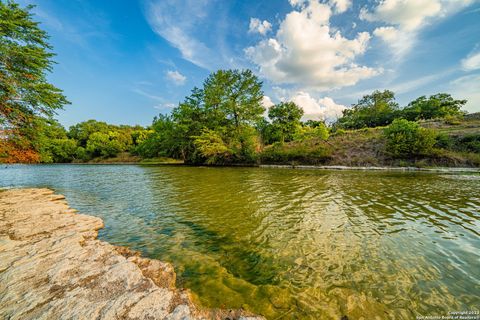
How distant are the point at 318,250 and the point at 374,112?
61407 mm

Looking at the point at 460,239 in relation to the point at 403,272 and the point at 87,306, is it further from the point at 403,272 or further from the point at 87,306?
the point at 87,306

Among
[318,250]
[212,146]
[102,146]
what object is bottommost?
[318,250]

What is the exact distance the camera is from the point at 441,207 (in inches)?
270

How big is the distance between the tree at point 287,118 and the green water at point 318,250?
36465 millimetres

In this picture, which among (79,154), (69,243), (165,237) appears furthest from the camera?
(79,154)

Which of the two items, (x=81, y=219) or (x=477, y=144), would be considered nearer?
(x=81, y=219)

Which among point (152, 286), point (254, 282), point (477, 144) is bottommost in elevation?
point (254, 282)

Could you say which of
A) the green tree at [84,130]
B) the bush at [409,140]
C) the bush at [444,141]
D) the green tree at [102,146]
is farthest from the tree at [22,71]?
the green tree at [84,130]

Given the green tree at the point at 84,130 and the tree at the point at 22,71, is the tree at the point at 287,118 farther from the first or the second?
the green tree at the point at 84,130

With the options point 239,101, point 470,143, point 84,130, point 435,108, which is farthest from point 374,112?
point 84,130

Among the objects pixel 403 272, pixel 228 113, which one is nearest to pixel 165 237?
pixel 403 272

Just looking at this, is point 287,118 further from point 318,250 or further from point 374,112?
point 318,250

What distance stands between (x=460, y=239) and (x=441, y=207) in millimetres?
3179

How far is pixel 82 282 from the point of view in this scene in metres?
2.80
